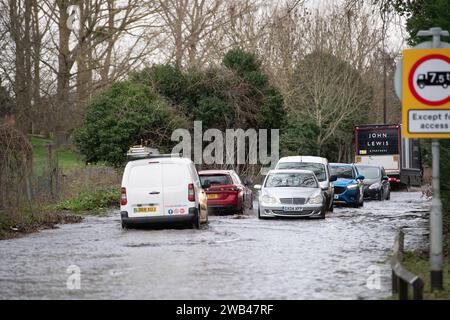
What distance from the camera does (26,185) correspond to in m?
24.4

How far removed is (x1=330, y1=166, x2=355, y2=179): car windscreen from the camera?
37625 millimetres

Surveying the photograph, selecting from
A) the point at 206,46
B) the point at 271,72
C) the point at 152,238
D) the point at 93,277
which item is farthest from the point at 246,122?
the point at 93,277

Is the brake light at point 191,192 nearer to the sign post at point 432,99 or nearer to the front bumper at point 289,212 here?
the front bumper at point 289,212

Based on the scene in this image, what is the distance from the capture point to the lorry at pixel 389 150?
181 ft

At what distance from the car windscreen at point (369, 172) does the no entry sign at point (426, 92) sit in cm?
3080

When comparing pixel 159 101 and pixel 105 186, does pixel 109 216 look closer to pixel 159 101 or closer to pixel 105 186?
pixel 105 186

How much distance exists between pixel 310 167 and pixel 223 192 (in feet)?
14.8

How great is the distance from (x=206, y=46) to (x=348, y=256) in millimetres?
38460

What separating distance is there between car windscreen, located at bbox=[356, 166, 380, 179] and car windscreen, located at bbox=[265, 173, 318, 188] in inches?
529

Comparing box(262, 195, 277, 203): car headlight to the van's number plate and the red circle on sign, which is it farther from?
the red circle on sign

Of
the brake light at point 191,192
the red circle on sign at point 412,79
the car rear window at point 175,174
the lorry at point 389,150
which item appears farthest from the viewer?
the lorry at point 389,150

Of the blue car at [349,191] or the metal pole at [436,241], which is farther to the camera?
the blue car at [349,191]

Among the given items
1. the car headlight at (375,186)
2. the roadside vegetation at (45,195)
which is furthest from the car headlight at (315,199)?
the car headlight at (375,186)

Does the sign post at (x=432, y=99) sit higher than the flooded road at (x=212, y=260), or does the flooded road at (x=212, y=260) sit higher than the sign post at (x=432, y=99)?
the sign post at (x=432, y=99)
